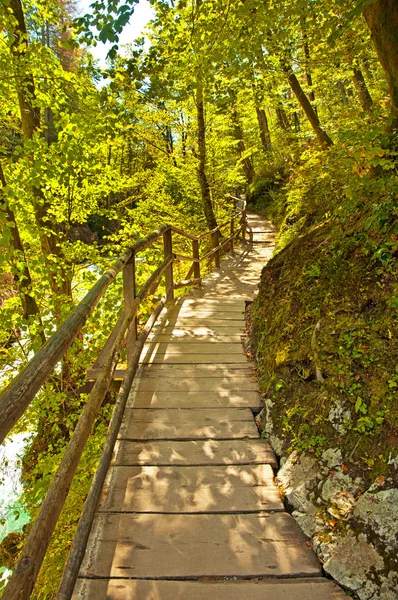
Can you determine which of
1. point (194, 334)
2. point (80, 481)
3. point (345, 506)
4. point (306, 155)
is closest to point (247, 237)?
point (306, 155)

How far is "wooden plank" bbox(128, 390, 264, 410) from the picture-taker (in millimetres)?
3311

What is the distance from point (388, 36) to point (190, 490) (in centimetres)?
479

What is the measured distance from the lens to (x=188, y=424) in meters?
3.06

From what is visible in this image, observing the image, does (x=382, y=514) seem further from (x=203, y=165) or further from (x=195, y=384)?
(x=203, y=165)

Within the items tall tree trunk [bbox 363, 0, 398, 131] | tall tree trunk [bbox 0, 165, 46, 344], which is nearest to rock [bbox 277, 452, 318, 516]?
tall tree trunk [bbox 363, 0, 398, 131]

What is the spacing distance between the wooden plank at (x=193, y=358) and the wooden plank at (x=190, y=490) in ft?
5.45

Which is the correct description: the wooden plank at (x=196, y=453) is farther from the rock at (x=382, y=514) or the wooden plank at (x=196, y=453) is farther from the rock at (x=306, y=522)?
the rock at (x=382, y=514)

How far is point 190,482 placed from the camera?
246cm

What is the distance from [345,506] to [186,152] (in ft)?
41.9

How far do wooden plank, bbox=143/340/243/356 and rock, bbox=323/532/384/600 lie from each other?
8.80 feet

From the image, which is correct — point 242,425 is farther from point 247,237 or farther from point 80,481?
point 247,237

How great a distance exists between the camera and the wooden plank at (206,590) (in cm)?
176

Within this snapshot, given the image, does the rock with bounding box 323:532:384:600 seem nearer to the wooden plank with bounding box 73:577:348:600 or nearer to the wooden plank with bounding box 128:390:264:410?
the wooden plank with bounding box 73:577:348:600

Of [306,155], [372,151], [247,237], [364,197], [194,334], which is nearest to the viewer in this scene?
[372,151]
